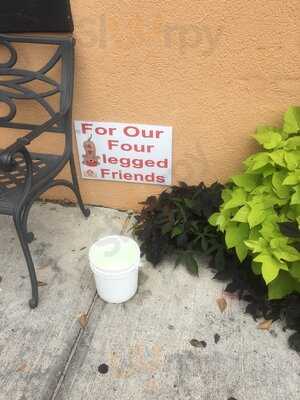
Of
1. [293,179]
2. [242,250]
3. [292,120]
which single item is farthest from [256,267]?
[292,120]

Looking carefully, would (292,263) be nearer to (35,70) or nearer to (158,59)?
(158,59)

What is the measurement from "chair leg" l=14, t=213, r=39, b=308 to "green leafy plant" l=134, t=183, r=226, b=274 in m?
0.66

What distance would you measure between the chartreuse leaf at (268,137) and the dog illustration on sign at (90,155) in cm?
99

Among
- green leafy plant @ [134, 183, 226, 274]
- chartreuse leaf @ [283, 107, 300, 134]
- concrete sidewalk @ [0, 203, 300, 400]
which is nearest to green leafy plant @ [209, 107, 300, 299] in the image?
chartreuse leaf @ [283, 107, 300, 134]

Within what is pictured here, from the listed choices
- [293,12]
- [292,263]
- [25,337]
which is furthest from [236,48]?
[25,337]

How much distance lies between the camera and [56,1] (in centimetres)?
195

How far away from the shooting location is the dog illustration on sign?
2441 mm

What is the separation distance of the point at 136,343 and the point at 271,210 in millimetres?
917

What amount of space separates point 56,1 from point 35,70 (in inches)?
16.7

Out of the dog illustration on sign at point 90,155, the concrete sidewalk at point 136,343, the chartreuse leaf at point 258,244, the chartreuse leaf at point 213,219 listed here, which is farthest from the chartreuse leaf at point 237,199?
the dog illustration on sign at point 90,155

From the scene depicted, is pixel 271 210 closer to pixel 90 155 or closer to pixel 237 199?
pixel 237 199

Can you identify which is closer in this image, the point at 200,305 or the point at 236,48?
the point at 236,48

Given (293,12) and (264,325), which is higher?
(293,12)

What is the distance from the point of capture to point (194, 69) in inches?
81.1
